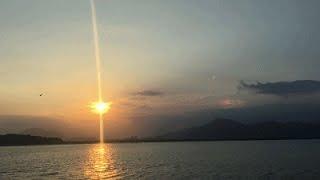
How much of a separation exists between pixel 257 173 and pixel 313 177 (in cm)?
1147

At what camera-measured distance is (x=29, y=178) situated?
284 ft

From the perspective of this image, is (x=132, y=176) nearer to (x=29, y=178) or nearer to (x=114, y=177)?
(x=114, y=177)

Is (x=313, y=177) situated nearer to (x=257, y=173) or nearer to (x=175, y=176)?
(x=257, y=173)

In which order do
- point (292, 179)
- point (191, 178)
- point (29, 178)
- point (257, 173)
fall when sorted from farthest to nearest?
point (29, 178) → point (257, 173) → point (191, 178) → point (292, 179)

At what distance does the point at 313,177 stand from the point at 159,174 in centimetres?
2795

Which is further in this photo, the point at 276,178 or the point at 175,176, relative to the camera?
the point at 175,176

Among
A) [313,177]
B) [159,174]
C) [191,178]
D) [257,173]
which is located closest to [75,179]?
[159,174]

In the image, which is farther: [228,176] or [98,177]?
[98,177]

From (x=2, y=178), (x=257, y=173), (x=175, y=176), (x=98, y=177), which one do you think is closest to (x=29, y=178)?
(x=2, y=178)

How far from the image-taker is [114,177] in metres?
84.1

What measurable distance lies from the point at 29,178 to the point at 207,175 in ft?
111

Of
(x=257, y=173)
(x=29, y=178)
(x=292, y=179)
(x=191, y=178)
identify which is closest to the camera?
(x=292, y=179)

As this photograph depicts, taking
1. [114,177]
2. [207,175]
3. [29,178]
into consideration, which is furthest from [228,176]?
[29,178]

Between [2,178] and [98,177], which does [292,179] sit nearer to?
[98,177]
